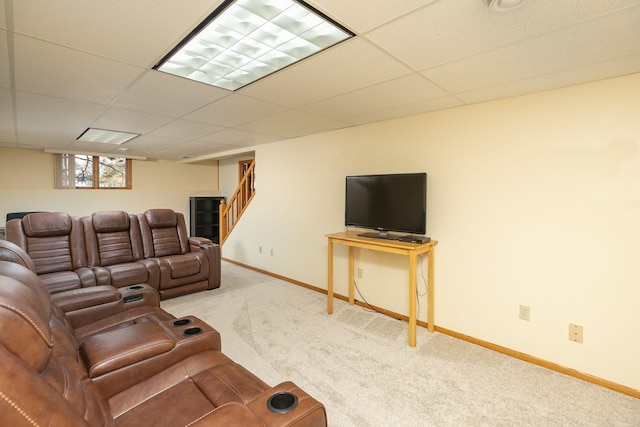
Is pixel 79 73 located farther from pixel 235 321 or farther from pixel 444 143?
pixel 444 143

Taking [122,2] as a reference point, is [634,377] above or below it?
below

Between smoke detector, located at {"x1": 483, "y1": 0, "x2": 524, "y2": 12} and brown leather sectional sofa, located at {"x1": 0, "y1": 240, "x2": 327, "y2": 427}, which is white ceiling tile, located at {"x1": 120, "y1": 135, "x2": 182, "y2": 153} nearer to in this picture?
brown leather sectional sofa, located at {"x1": 0, "y1": 240, "x2": 327, "y2": 427}

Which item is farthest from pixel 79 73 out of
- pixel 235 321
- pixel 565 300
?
pixel 565 300

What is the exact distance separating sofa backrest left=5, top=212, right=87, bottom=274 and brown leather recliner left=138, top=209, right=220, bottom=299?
0.70 metres

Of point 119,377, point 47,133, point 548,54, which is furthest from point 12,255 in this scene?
point 47,133

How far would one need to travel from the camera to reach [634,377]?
2039mm

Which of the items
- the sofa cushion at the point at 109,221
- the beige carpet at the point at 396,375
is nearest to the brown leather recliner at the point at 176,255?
the sofa cushion at the point at 109,221

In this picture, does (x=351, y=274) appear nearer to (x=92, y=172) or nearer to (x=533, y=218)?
(x=533, y=218)

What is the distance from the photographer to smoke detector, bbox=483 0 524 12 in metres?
1.28

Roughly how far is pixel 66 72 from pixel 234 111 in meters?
1.29

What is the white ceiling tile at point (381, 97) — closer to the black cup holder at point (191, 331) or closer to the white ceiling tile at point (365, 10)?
the white ceiling tile at point (365, 10)

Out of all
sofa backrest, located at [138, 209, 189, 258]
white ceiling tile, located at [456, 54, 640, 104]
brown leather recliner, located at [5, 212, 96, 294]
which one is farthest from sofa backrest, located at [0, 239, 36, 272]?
white ceiling tile, located at [456, 54, 640, 104]

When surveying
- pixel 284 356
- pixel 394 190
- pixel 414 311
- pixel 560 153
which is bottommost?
pixel 284 356

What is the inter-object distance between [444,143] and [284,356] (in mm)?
2433
